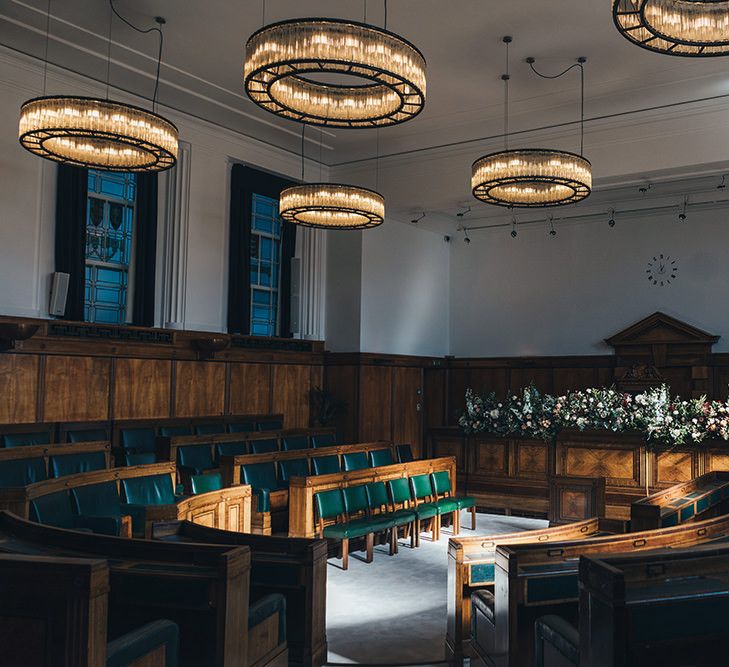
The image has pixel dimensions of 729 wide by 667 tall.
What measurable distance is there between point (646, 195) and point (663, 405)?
5.42 metres

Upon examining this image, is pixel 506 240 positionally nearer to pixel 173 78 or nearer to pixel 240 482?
pixel 173 78

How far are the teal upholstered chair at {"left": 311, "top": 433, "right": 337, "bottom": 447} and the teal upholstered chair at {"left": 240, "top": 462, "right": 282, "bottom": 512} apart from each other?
2.37 m

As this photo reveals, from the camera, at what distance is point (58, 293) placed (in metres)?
9.12

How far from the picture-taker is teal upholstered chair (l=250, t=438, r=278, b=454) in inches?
370

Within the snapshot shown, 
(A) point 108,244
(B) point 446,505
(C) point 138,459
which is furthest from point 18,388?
(B) point 446,505

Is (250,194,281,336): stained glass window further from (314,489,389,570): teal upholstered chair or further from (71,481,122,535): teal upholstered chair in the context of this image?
(71,481,122,535): teal upholstered chair

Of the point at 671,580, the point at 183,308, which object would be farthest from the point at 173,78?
the point at 671,580

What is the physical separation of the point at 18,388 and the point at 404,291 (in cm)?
755

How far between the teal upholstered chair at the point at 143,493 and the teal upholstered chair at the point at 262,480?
99cm

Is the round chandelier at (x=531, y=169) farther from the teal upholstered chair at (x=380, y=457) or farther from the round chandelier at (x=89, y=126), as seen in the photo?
the teal upholstered chair at (x=380, y=457)

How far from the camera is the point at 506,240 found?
15.5 meters

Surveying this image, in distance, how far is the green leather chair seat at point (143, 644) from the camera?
105 inches

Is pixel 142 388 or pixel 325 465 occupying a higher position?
pixel 142 388

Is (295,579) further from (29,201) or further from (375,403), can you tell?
(375,403)
